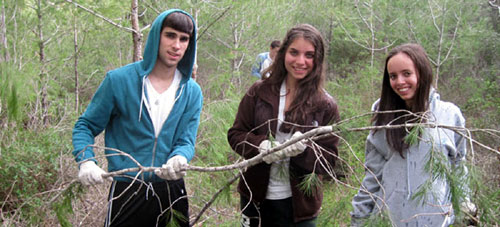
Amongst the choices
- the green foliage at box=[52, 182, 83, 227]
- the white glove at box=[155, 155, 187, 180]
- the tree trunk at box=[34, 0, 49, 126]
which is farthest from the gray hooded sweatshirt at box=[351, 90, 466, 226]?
Result: the tree trunk at box=[34, 0, 49, 126]

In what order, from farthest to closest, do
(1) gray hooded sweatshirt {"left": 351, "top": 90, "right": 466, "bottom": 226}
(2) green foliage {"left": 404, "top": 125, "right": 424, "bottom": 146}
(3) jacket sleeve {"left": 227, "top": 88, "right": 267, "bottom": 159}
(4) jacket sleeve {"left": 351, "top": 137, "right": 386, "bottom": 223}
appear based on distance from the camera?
1. (3) jacket sleeve {"left": 227, "top": 88, "right": 267, "bottom": 159}
2. (4) jacket sleeve {"left": 351, "top": 137, "right": 386, "bottom": 223}
3. (1) gray hooded sweatshirt {"left": 351, "top": 90, "right": 466, "bottom": 226}
4. (2) green foliage {"left": 404, "top": 125, "right": 424, "bottom": 146}

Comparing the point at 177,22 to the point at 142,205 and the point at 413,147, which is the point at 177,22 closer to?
the point at 142,205

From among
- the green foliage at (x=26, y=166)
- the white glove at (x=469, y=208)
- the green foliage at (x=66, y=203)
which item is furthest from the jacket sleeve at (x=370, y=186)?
the green foliage at (x=26, y=166)

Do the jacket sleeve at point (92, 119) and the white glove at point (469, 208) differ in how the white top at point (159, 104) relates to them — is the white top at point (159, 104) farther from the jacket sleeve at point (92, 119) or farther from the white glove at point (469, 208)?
the white glove at point (469, 208)

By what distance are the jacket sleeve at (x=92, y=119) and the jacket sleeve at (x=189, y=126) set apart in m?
0.36

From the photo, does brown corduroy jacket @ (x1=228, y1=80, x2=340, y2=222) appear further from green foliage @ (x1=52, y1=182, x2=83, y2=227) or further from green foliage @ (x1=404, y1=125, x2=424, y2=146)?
green foliage @ (x1=52, y1=182, x2=83, y2=227)

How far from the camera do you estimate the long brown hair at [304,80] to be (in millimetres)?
2002

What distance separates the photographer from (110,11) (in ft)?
13.2

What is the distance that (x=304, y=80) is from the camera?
2088mm

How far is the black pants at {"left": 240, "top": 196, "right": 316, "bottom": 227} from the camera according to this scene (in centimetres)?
204

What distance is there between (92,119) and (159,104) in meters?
0.33

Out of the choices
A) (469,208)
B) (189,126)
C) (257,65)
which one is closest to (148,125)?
(189,126)

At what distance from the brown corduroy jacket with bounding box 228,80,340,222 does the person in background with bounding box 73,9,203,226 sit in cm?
30

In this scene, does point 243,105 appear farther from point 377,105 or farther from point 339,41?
point 339,41
